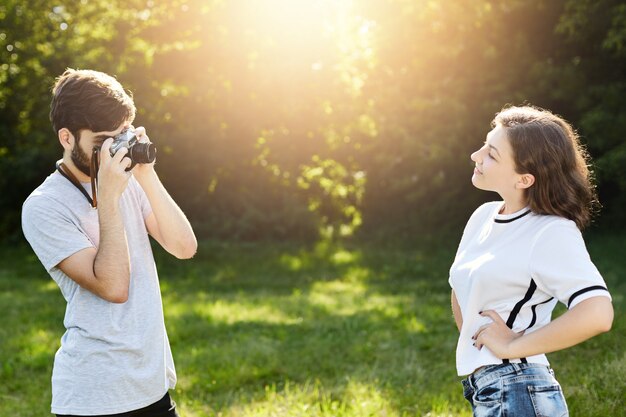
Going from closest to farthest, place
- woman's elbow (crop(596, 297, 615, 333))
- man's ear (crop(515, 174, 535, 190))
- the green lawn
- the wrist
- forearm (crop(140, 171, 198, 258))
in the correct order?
woman's elbow (crop(596, 297, 615, 333)), the wrist, man's ear (crop(515, 174, 535, 190)), forearm (crop(140, 171, 198, 258)), the green lawn

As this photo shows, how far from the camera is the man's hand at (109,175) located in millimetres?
2502

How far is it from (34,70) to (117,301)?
21588 millimetres

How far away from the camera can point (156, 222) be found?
2.98 m

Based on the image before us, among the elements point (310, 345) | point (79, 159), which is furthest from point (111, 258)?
point (310, 345)

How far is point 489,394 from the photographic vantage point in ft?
7.99

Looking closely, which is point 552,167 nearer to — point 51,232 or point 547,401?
point 547,401

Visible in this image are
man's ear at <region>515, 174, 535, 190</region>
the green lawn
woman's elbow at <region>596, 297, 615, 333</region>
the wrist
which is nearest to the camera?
woman's elbow at <region>596, 297, 615, 333</region>

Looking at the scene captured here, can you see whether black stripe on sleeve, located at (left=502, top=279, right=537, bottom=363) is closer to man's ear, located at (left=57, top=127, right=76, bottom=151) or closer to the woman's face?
the woman's face

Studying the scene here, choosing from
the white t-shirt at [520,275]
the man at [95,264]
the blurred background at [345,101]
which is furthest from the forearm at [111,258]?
the blurred background at [345,101]

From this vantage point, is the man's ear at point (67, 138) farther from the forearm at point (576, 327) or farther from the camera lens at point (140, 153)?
the forearm at point (576, 327)

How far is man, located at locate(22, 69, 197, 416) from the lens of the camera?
2.50m

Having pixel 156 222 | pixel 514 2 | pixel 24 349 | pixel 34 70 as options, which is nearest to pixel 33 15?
pixel 34 70

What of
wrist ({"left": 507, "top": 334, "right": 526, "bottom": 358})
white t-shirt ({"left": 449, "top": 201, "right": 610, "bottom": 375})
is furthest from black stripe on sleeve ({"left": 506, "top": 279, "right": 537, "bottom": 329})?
wrist ({"left": 507, "top": 334, "right": 526, "bottom": 358})

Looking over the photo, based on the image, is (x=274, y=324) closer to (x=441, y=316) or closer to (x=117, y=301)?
(x=441, y=316)
